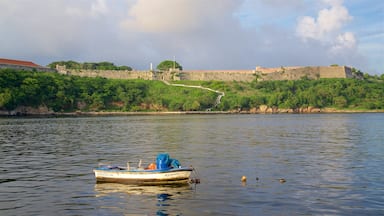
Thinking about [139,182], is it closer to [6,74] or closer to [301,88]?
[6,74]

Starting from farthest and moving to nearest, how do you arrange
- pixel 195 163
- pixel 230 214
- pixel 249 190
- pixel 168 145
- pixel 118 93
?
pixel 118 93 < pixel 168 145 < pixel 195 163 < pixel 249 190 < pixel 230 214

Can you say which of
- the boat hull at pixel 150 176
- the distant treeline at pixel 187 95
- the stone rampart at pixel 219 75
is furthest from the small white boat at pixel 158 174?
the stone rampart at pixel 219 75

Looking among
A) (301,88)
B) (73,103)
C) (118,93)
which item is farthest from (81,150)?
(301,88)

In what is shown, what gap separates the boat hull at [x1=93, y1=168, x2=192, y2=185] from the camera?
1920cm

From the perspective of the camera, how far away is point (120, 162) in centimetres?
2733

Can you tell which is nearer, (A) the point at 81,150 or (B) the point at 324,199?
(B) the point at 324,199

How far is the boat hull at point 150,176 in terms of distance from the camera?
756 inches

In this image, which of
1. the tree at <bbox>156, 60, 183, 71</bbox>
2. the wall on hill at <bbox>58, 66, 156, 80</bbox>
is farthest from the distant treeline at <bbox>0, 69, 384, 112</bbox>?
the tree at <bbox>156, 60, 183, 71</bbox>

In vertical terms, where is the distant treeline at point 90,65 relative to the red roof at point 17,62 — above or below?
above

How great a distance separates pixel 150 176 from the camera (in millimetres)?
19312

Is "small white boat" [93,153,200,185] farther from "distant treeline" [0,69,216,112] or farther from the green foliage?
the green foliage

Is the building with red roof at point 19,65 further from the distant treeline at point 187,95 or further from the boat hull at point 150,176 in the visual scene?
the boat hull at point 150,176

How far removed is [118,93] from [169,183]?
116 metres

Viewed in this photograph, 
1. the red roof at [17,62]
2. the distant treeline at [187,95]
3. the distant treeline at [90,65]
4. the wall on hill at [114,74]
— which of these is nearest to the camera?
the distant treeline at [187,95]
